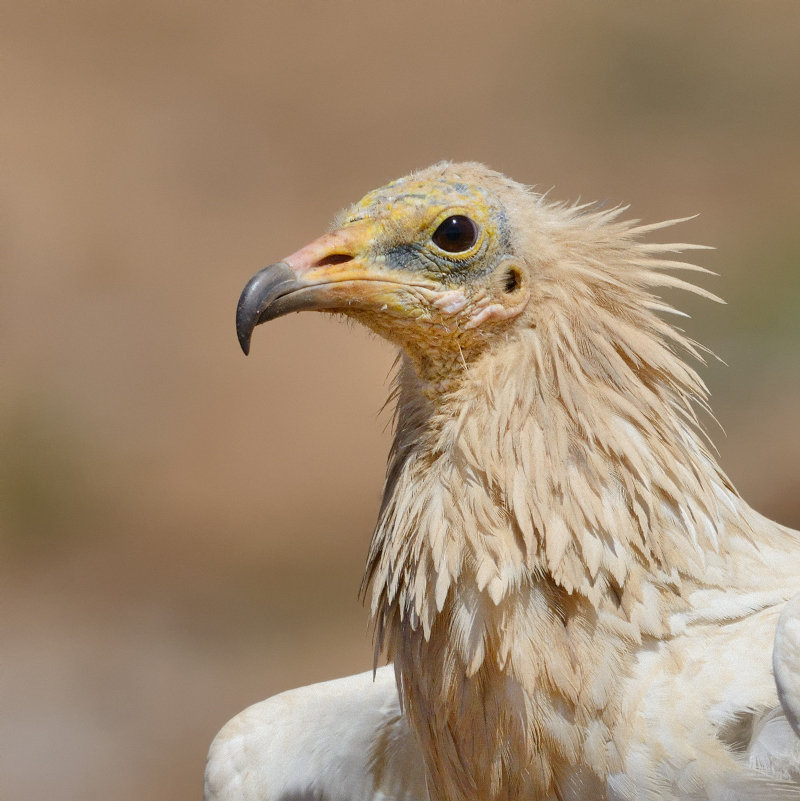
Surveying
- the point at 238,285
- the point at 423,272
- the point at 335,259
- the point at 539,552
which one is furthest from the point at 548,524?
the point at 238,285

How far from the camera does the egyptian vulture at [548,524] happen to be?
75.6 inches

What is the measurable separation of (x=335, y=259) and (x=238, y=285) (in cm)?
731

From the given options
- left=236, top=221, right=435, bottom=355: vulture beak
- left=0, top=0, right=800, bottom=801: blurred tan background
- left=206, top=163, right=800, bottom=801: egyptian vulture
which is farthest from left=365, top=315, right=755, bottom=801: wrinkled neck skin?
left=0, top=0, right=800, bottom=801: blurred tan background

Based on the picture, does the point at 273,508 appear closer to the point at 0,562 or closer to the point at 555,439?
the point at 0,562

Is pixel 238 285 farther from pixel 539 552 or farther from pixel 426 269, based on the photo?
pixel 539 552

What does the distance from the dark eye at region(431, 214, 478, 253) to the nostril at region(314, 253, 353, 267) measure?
7.7 inches

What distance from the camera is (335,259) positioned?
2191mm

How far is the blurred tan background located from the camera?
6840 millimetres

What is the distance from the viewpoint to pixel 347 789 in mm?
2627

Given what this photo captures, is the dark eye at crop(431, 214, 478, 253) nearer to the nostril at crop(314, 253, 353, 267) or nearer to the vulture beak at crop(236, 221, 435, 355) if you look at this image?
the vulture beak at crop(236, 221, 435, 355)

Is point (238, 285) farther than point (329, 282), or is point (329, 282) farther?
point (238, 285)

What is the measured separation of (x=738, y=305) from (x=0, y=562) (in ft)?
19.9

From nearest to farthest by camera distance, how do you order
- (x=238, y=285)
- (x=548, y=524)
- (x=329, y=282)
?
(x=548, y=524) → (x=329, y=282) → (x=238, y=285)

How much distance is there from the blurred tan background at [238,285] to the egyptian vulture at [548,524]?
102 inches
